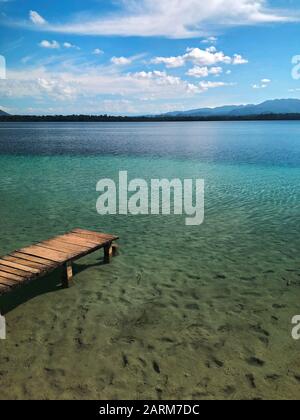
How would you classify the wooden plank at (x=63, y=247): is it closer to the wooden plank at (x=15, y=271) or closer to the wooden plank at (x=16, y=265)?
the wooden plank at (x=16, y=265)

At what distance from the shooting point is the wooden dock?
28.7 feet

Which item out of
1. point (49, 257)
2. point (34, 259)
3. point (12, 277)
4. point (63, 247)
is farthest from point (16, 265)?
point (63, 247)

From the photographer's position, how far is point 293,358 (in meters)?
7.23

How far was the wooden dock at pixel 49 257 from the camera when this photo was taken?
8.75 meters

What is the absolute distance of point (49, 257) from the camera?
10.0 m

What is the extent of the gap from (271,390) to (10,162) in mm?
39793

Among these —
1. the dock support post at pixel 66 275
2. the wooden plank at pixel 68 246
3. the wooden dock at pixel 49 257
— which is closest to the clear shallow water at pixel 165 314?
the dock support post at pixel 66 275

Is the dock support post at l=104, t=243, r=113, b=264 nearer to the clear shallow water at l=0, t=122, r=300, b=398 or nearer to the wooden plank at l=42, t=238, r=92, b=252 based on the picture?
the clear shallow water at l=0, t=122, r=300, b=398

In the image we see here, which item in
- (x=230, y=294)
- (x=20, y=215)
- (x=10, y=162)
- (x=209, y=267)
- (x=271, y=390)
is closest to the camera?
(x=271, y=390)

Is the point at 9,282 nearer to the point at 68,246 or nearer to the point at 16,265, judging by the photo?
the point at 16,265

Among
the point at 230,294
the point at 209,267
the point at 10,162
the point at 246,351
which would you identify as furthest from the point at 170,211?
the point at 10,162

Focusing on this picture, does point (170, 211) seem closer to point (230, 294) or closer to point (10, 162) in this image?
point (230, 294)

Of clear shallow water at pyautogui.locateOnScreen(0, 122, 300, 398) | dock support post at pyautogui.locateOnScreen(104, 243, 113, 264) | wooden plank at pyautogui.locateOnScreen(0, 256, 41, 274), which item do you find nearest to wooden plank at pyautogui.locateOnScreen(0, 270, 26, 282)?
wooden plank at pyautogui.locateOnScreen(0, 256, 41, 274)

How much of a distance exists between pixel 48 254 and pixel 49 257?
283mm
